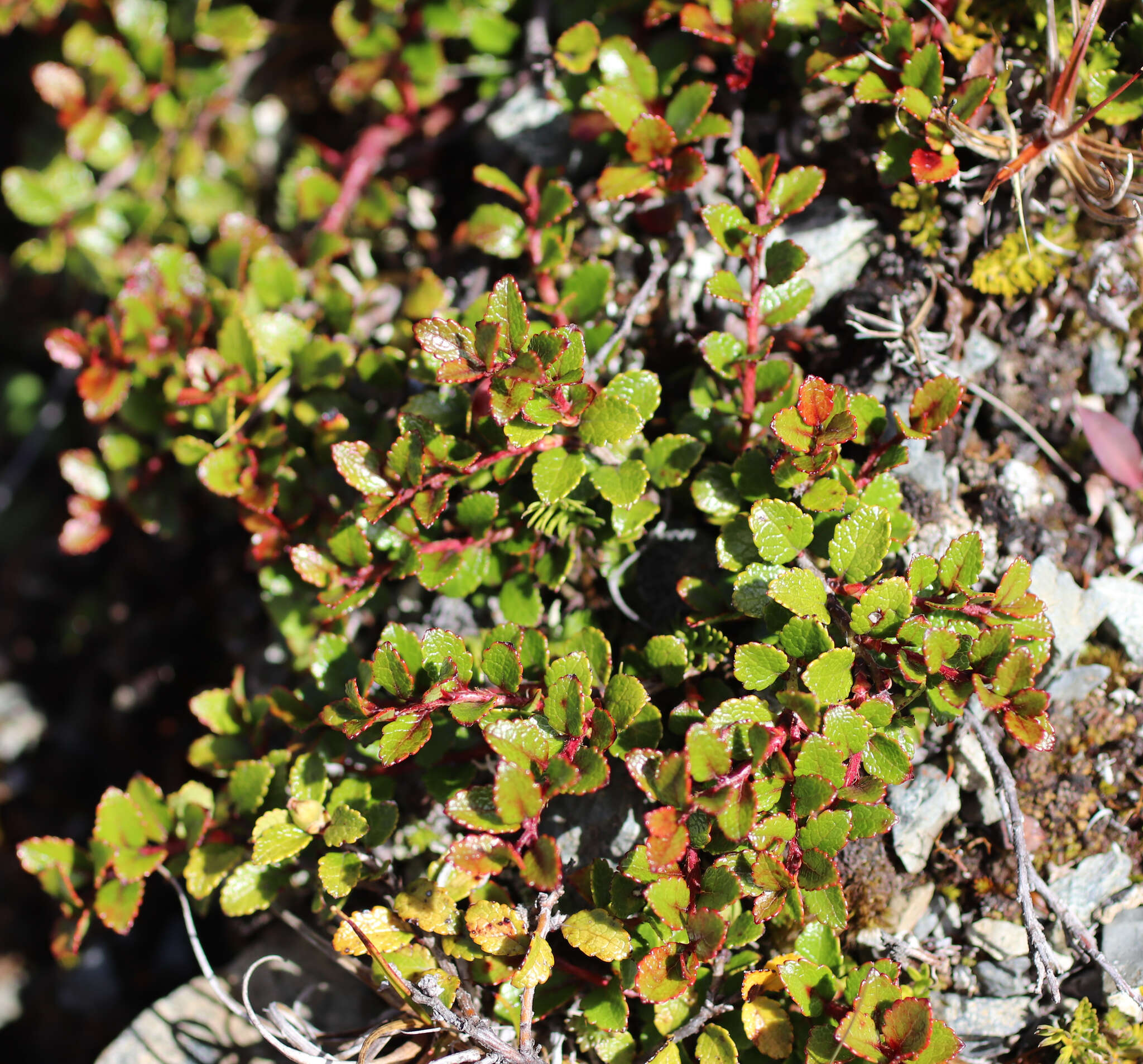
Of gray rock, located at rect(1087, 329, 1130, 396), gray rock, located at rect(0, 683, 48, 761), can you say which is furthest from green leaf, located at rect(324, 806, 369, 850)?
gray rock, located at rect(0, 683, 48, 761)

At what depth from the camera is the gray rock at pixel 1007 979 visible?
1556 millimetres

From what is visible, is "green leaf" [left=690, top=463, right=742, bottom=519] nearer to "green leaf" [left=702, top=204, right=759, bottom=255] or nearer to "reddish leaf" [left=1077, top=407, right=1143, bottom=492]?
"green leaf" [left=702, top=204, right=759, bottom=255]

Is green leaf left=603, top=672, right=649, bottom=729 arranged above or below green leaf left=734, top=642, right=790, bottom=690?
below

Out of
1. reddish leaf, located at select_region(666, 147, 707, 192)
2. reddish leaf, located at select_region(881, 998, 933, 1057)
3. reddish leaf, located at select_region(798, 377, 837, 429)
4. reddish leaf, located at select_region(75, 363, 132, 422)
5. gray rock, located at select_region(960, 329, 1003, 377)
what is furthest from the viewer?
reddish leaf, located at select_region(75, 363, 132, 422)

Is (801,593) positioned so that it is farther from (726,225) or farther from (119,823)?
(119,823)

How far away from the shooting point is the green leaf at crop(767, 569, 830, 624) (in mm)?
1412

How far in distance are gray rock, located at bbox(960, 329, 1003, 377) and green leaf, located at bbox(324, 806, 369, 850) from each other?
156 cm

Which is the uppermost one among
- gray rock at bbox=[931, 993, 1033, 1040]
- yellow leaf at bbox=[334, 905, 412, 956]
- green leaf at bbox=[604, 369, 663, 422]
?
green leaf at bbox=[604, 369, 663, 422]

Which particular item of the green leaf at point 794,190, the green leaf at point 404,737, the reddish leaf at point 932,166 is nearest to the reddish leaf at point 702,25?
the green leaf at point 794,190

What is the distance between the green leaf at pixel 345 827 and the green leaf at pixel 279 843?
2cm

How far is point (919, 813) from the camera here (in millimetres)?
1587

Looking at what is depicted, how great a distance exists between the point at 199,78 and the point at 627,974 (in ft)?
9.07

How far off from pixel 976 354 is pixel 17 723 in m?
3.46

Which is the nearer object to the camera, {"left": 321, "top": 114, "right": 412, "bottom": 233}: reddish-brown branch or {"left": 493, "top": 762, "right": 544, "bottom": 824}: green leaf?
{"left": 493, "top": 762, "right": 544, "bottom": 824}: green leaf
